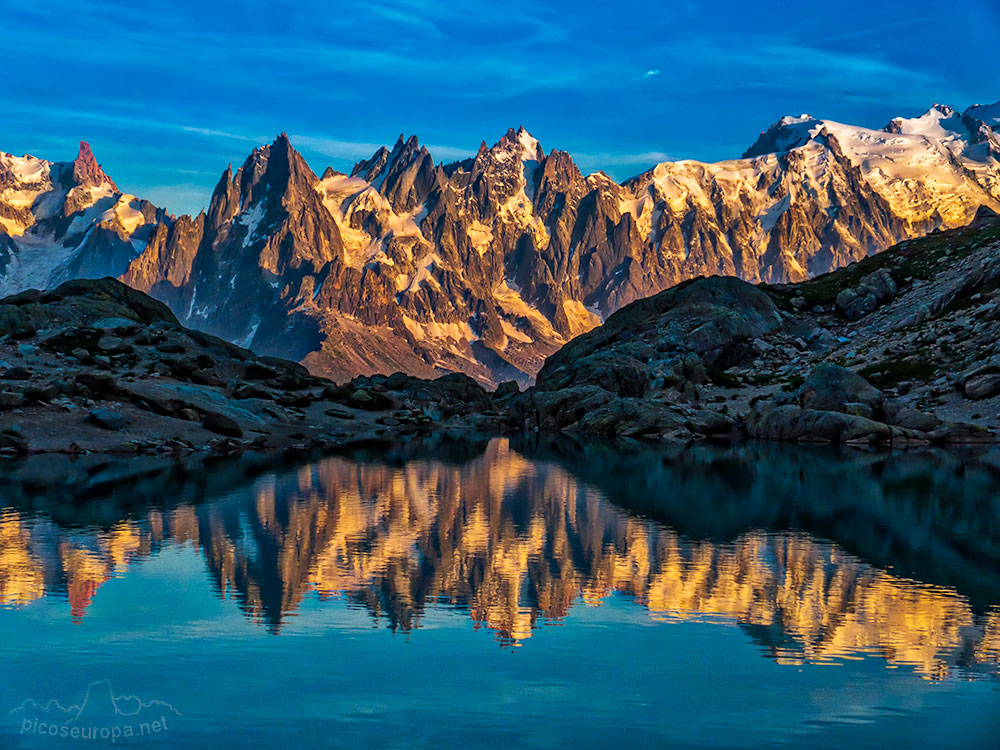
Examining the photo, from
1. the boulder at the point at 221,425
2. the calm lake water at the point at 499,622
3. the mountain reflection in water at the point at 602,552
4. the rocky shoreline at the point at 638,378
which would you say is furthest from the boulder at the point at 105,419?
the calm lake water at the point at 499,622

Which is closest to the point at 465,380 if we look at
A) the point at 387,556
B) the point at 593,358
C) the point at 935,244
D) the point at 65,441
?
the point at 593,358

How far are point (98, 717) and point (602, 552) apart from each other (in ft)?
74.4

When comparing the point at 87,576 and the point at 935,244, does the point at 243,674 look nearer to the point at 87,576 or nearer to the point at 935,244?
the point at 87,576

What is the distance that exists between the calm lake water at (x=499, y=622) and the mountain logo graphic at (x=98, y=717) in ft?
0.22

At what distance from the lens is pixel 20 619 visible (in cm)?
2797

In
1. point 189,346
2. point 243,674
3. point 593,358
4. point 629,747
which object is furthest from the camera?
point 593,358

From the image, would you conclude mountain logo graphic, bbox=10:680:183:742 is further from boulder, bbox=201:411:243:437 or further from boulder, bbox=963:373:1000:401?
boulder, bbox=963:373:1000:401

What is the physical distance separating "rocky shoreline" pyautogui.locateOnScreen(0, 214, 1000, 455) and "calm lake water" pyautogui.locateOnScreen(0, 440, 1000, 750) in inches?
1710

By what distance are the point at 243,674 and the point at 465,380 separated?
173748 mm

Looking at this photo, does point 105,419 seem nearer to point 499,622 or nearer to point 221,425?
point 221,425

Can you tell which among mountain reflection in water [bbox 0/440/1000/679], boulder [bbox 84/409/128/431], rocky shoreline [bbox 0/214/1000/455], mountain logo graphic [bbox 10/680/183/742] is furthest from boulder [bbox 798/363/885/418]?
mountain logo graphic [bbox 10/680/183/742]

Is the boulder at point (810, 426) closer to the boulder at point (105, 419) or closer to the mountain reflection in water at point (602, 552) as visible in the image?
the mountain reflection in water at point (602, 552)

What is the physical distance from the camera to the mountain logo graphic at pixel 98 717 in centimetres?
1948

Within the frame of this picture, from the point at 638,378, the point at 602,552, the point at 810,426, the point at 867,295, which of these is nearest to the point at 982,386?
the point at 810,426
